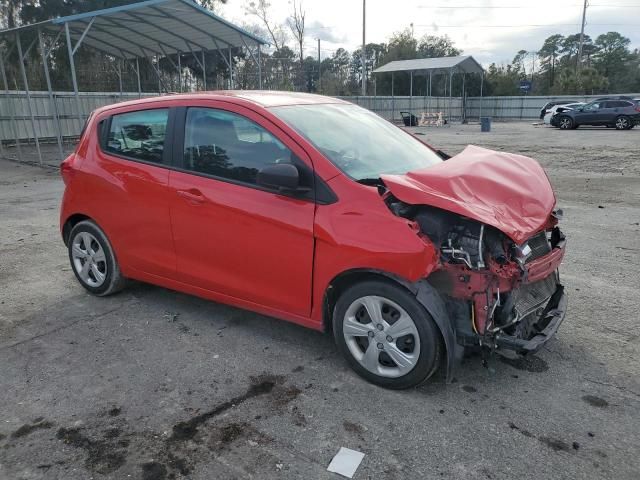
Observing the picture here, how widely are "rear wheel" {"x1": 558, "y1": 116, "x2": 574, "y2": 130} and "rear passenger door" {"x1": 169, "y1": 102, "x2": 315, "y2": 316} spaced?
2982 cm

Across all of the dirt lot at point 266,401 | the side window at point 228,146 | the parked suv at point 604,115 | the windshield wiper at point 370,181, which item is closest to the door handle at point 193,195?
the side window at point 228,146

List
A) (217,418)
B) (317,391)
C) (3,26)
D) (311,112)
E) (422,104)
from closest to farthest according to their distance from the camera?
(217,418)
(317,391)
(311,112)
(3,26)
(422,104)

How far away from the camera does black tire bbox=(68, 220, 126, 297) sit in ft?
14.9

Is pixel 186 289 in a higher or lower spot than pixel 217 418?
higher

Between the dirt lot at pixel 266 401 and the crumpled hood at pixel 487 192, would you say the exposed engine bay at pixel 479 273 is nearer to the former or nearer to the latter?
the crumpled hood at pixel 487 192

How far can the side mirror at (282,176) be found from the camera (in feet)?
10.4

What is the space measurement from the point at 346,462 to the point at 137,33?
17.4 m


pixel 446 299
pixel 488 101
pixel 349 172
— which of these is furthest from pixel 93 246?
pixel 488 101

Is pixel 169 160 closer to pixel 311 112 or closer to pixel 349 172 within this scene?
pixel 311 112

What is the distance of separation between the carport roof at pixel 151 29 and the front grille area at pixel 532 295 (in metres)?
12.2

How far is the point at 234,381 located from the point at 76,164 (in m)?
2.56

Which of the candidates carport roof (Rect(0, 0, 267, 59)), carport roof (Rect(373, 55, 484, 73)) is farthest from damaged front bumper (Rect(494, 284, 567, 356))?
carport roof (Rect(373, 55, 484, 73))

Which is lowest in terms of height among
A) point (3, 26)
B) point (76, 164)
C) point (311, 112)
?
point (76, 164)

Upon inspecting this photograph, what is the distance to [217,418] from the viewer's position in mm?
2938
